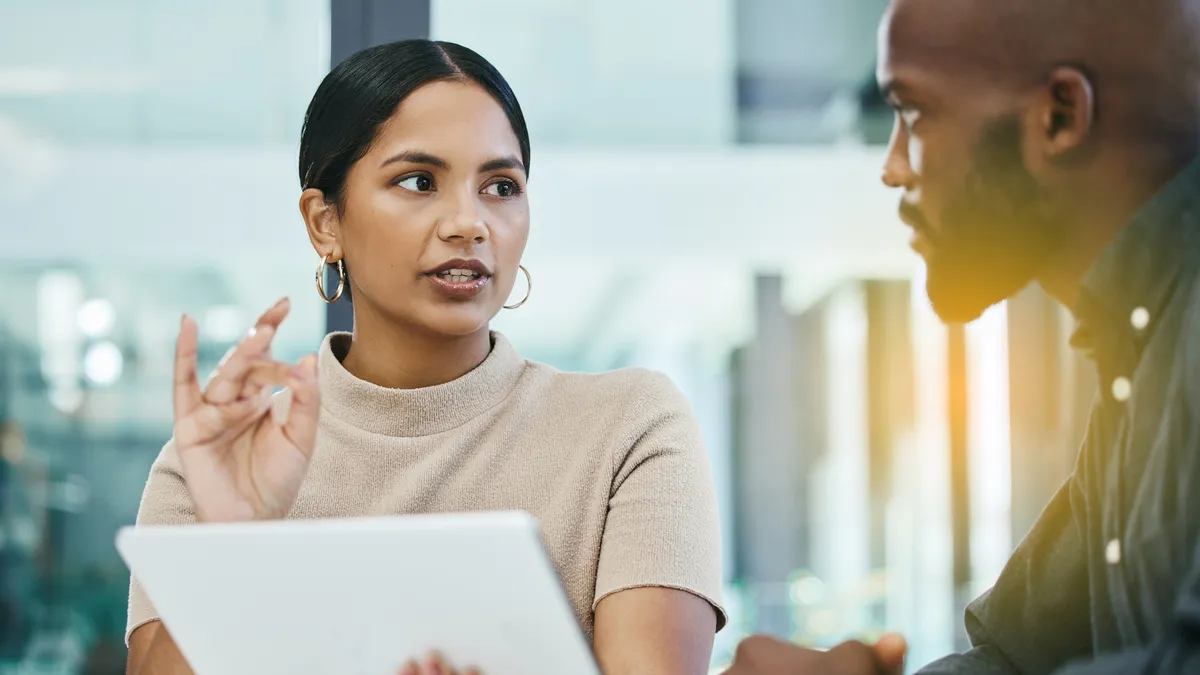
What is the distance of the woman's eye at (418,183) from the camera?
4.32 ft

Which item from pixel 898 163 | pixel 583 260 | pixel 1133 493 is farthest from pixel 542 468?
pixel 583 260

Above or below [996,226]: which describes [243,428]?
below

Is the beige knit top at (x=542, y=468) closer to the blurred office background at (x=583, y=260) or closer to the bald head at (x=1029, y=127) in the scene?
the bald head at (x=1029, y=127)

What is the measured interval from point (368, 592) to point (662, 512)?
0.45m

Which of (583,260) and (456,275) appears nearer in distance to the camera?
(456,275)

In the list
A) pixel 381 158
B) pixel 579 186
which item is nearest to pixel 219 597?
pixel 381 158

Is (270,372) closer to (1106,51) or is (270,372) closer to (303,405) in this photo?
(303,405)

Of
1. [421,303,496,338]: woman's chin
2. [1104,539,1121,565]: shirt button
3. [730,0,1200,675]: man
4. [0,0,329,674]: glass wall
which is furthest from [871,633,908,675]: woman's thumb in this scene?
[0,0,329,674]: glass wall

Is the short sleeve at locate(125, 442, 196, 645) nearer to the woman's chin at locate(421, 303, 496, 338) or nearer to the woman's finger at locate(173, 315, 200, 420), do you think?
the woman's finger at locate(173, 315, 200, 420)

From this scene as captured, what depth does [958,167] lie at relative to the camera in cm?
96

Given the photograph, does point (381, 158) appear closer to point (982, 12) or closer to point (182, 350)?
point (182, 350)

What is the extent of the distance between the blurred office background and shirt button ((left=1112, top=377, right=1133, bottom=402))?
0.97 metres

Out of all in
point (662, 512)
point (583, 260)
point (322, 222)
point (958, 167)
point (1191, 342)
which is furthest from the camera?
point (583, 260)

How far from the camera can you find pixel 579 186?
2328mm
